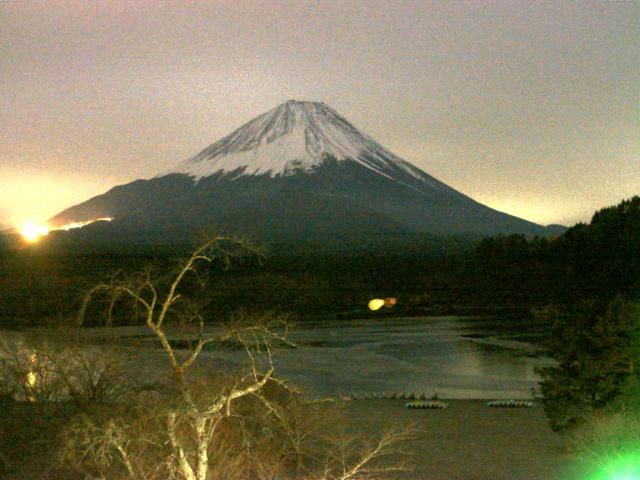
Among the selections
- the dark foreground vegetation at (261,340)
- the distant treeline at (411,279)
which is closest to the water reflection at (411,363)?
the dark foreground vegetation at (261,340)

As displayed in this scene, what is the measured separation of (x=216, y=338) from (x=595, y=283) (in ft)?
196

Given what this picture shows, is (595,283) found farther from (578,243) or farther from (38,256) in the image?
(38,256)

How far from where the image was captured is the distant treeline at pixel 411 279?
61.3 m

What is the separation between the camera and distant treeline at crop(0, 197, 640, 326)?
201ft

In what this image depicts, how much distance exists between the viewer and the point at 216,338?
707 cm

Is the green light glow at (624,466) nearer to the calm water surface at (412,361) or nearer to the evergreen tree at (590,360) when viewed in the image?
the evergreen tree at (590,360)

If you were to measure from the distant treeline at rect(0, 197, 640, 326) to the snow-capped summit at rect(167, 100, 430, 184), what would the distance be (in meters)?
94.5

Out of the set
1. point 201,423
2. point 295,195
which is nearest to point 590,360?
point 201,423

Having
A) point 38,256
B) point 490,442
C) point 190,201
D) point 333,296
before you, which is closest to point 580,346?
point 490,442

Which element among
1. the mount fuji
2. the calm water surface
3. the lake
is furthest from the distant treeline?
the mount fuji

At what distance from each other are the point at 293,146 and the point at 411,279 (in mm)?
110510

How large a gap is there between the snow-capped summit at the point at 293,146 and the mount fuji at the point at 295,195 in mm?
230

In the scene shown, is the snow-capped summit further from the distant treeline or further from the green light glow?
the green light glow

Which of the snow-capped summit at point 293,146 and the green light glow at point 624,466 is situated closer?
the green light glow at point 624,466
